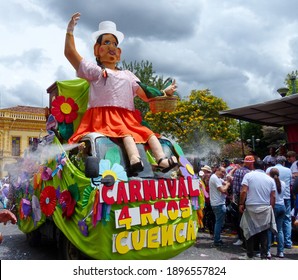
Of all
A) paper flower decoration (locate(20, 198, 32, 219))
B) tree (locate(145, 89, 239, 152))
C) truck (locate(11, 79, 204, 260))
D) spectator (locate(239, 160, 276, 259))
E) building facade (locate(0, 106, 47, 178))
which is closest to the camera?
truck (locate(11, 79, 204, 260))

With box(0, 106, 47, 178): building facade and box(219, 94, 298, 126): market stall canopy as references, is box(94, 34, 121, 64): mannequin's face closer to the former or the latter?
box(219, 94, 298, 126): market stall canopy

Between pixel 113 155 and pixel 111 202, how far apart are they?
0.95 m

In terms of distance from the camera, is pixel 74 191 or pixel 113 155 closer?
pixel 74 191

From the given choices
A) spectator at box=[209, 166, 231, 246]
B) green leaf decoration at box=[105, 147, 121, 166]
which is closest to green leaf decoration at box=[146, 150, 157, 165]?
green leaf decoration at box=[105, 147, 121, 166]

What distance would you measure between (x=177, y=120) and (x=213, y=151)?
3.58 m

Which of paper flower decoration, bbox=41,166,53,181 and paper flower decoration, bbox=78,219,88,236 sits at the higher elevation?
paper flower decoration, bbox=41,166,53,181

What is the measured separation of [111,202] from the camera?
4504 mm

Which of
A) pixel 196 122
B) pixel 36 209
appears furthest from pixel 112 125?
pixel 196 122

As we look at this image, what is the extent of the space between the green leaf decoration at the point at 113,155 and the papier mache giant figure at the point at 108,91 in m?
0.25

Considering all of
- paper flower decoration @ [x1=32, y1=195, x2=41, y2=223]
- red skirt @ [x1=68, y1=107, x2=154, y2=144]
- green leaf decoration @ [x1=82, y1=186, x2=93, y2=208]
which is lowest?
paper flower decoration @ [x1=32, y1=195, x2=41, y2=223]

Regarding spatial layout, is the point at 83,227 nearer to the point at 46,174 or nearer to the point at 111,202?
the point at 111,202

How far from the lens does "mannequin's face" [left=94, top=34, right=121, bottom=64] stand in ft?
21.0

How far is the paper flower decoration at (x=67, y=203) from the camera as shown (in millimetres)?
5059

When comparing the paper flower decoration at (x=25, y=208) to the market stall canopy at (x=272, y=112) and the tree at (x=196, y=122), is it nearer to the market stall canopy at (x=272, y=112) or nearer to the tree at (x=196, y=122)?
the market stall canopy at (x=272, y=112)
